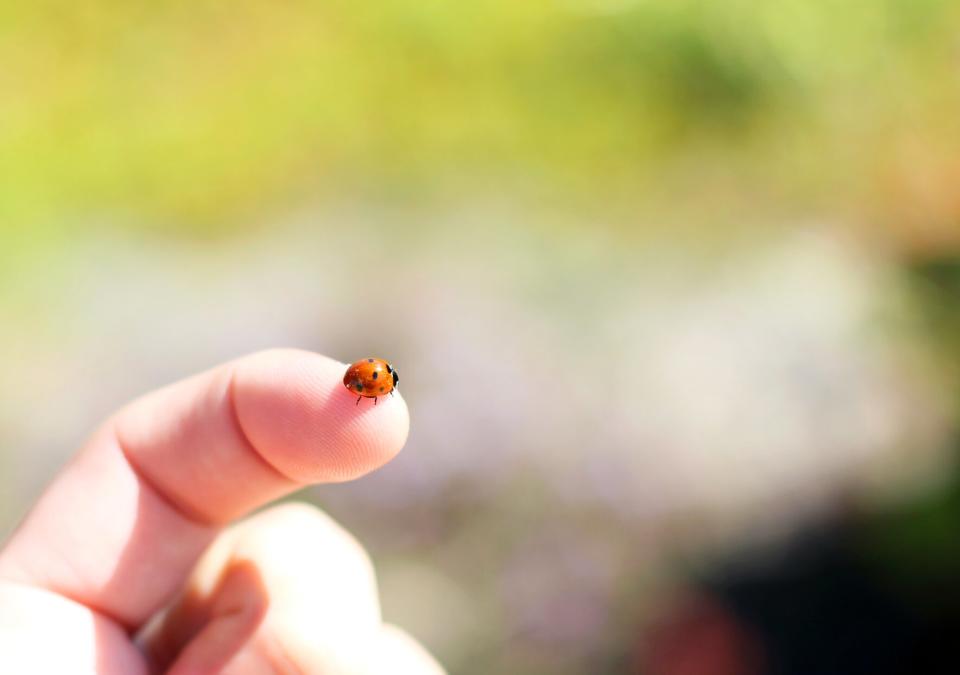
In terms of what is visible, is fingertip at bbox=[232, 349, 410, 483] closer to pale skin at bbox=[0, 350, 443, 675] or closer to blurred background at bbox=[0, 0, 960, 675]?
pale skin at bbox=[0, 350, 443, 675]

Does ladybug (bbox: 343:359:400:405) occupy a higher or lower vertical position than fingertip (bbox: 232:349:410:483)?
higher

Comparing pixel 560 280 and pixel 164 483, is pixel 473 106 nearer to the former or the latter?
pixel 560 280

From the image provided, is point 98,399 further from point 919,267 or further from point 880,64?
point 880,64

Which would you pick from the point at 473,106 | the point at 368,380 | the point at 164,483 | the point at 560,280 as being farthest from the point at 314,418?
the point at 473,106

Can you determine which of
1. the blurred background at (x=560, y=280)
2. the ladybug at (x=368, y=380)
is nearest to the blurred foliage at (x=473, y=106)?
the blurred background at (x=560, y=280)

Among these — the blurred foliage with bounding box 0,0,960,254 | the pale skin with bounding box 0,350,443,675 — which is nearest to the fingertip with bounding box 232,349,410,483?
the pale skin with bounding box 0,350,443,675

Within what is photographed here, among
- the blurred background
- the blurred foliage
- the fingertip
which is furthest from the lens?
the blurred foliage
